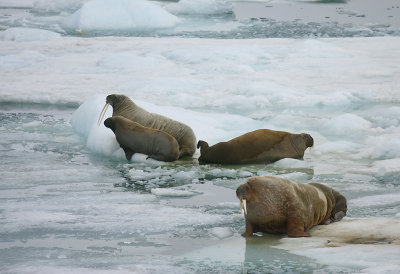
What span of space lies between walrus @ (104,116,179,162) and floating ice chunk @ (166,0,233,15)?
14.8m

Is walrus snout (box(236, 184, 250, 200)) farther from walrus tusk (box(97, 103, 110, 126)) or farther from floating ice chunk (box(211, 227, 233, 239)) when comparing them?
walrus tusk (box(97, 103, 110, 126))

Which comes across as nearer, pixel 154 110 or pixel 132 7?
pixel 154 110

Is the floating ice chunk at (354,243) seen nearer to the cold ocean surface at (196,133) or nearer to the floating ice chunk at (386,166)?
the cold ocean surface at (196,133)

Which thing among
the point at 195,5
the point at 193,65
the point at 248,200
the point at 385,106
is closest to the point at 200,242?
the point at 248,200

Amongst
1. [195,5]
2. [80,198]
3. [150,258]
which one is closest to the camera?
[150,258]

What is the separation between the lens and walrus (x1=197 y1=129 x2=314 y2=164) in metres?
7.09

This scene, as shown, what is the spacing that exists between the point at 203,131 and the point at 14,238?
11.5 feet

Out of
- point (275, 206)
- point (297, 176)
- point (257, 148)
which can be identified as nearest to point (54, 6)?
point (257, 148)

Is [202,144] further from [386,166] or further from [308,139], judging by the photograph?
[386,166]

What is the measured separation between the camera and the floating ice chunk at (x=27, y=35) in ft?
53.3

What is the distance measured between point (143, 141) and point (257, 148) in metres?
1.11

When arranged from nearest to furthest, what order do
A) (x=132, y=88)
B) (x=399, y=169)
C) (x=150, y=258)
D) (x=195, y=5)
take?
(x=150, y=258)
(x=399, y=169)
(x=132, y=88)
(x=195, y=5)

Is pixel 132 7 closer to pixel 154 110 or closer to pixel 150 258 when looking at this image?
pixel 154 110

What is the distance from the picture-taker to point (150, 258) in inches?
175
